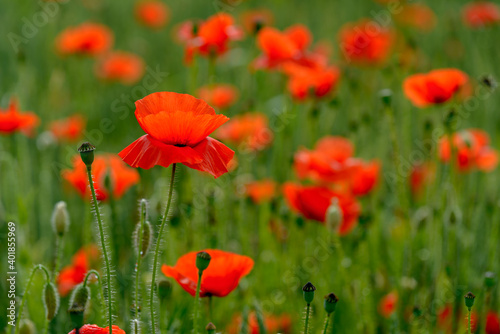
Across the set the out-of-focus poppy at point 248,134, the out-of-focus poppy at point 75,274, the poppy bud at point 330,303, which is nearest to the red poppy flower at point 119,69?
the out-of-focus poppy at point 248,134

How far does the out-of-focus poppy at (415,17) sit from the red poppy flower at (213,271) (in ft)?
12.1

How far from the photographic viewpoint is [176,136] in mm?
1200

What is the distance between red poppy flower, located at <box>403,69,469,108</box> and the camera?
6.12ft

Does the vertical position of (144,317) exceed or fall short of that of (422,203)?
it falls short

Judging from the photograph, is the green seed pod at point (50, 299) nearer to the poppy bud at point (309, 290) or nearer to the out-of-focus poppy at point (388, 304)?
the poppy bud at point (309, 290)

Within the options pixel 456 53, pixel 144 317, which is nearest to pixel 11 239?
pixel 144 317

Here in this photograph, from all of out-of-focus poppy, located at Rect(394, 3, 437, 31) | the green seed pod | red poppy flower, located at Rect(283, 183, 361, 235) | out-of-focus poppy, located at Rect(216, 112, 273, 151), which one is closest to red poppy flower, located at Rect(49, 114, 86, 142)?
out-of-focus poppy, located at Rect(216, 112, 273, 151)

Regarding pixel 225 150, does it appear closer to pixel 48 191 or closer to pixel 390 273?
pixel 390 273

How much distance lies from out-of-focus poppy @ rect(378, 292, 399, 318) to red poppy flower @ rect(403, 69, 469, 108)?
2.14 feet

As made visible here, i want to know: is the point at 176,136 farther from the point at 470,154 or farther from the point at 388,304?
the point at 470,154

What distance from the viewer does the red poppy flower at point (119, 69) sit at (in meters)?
4.07

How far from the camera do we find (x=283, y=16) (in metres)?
5.41

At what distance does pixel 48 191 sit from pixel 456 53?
121 inches

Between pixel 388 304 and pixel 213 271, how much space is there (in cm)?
81
